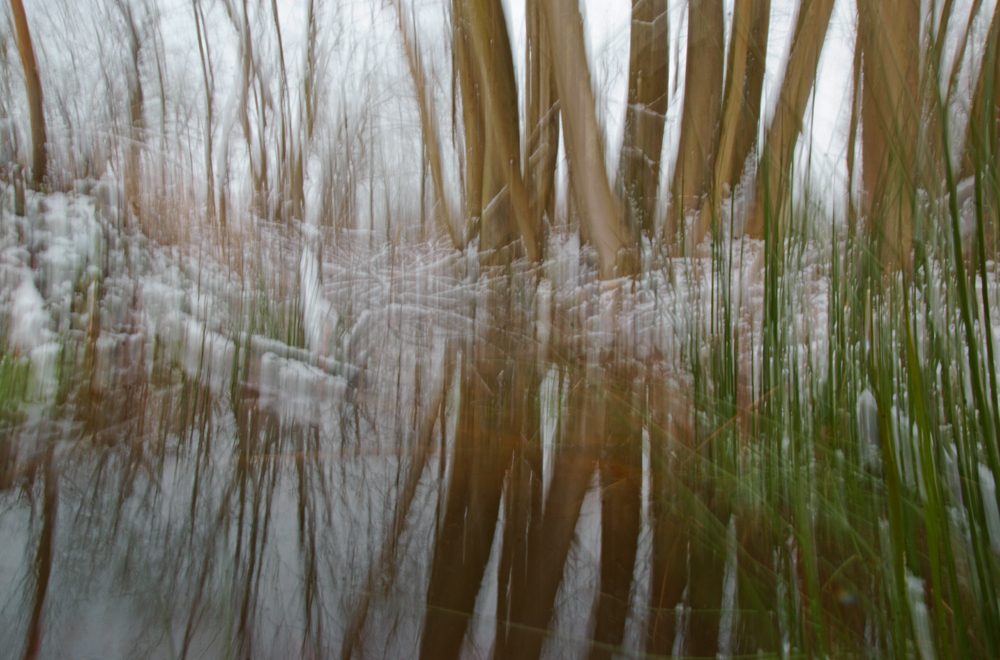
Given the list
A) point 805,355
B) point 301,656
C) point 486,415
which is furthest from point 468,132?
point 301,656

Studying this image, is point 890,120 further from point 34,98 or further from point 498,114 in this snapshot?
point 34,98

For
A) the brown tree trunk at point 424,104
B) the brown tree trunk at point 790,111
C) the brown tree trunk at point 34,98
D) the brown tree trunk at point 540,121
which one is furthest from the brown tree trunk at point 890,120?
the brown tree trunk at point 34,98

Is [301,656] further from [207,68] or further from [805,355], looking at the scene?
[207,68]

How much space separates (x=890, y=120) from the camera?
1.63ft

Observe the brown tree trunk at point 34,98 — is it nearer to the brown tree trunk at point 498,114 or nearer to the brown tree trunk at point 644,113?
the brown tree trunk at point 498,114

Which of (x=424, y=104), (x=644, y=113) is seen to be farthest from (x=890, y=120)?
(x=424, y=104)

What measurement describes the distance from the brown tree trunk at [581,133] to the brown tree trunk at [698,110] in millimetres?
68

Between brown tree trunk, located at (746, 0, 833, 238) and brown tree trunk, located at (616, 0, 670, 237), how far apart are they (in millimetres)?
109

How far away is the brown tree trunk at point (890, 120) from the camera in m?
0.48

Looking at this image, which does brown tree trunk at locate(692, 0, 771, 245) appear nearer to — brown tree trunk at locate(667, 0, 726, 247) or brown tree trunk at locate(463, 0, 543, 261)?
brown tree trunk at locate(667, 0, 726, 247)

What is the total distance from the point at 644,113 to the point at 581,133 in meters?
0.07

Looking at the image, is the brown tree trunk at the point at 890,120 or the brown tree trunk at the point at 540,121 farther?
the brown tree trunk at the point at 540,121

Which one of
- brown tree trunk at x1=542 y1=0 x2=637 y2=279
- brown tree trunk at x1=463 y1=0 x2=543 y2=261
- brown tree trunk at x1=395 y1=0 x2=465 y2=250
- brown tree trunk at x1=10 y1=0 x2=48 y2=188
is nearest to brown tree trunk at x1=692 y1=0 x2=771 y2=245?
brown tree trunk at x1=542 y1=0 x2=637 y2=279

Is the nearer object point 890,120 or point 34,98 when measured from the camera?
point 890,120
